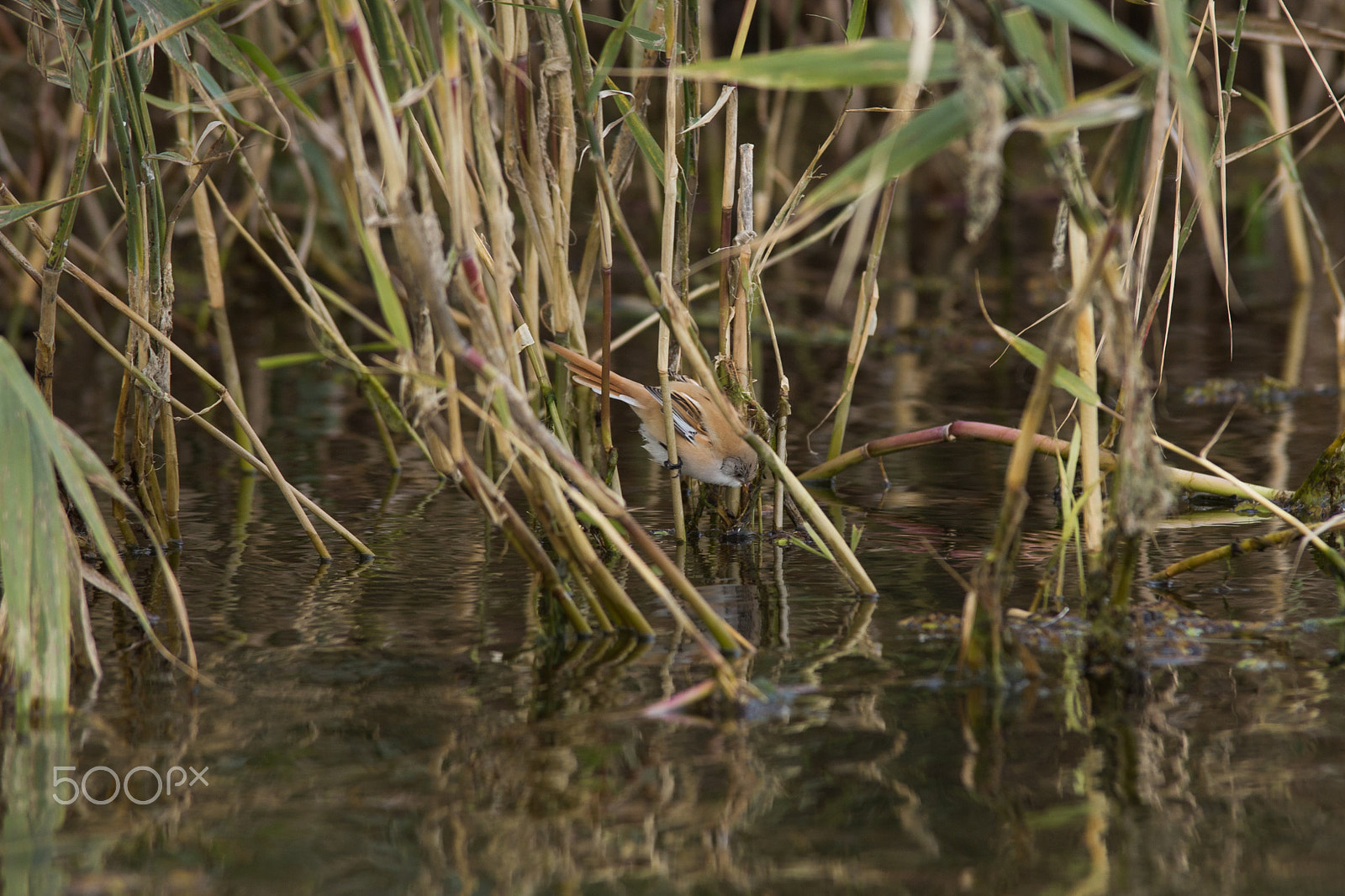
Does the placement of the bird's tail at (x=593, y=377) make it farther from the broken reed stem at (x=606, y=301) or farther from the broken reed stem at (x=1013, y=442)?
the broken reed stem at (x=1013, y=442)

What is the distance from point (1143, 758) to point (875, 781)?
34 centimetres

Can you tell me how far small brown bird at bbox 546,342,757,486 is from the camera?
103 inches

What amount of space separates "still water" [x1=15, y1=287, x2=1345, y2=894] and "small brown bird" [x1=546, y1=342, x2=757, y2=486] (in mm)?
175

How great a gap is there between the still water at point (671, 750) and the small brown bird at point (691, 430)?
175 mm

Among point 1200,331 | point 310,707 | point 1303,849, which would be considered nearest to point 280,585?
point 310,707

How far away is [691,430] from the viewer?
2.66 meters

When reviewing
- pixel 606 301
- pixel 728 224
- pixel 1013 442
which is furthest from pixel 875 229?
pixel 606 301

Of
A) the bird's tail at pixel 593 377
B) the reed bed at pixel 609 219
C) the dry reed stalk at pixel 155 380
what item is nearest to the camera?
the reed bed at pixel 609 219

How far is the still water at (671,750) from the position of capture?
4.84 ft

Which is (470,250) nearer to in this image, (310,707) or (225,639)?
(310,707)

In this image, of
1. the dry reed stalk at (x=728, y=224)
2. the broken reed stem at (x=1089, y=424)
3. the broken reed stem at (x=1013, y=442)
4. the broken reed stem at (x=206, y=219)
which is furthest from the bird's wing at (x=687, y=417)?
the broken reed stem at (x=206, y=219)

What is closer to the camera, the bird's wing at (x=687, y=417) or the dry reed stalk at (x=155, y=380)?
the dry reed stalk at (x=155, y=380)

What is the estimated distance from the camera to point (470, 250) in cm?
184

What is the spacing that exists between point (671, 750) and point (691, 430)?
3.25ft
